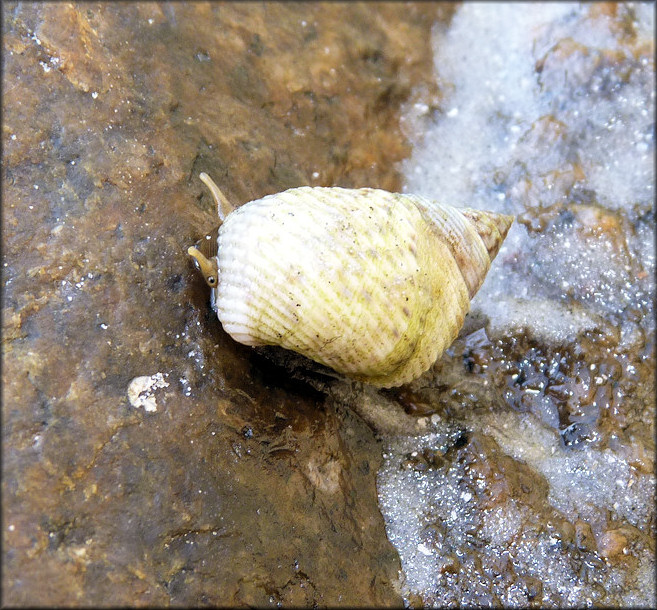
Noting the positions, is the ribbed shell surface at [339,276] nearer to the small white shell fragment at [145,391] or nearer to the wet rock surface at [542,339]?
the small white shell fragment at [145,391]

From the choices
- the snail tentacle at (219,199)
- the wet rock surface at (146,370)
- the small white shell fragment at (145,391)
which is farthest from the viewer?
the snail tentacle at (219,199)

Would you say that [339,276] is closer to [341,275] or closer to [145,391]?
[341,275]

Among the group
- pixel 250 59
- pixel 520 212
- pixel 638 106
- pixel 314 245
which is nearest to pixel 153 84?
pixel 250 59

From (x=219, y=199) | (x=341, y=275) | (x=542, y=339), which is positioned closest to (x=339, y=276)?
(x=341, y=275)

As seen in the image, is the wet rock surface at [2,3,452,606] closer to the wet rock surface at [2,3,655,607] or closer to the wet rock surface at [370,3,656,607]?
the wet rock surface at [2,3,655,607]

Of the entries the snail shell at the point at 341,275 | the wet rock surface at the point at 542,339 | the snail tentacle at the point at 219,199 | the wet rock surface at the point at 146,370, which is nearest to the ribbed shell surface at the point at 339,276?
the snail shell at the point at 341,275

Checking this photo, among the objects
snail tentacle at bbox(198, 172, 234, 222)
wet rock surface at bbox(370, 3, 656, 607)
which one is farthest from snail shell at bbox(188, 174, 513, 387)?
wet rock surface at bbox(370, 3, 656, 607)
